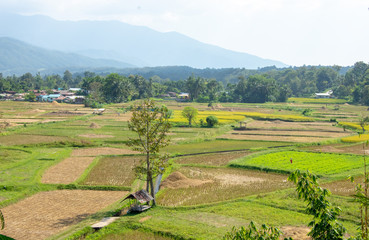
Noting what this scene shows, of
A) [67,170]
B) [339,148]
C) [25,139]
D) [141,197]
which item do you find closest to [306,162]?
[339,148]

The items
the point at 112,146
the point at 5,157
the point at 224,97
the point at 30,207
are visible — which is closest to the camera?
the point at 30,207

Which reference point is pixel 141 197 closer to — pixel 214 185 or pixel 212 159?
pixel 214 185

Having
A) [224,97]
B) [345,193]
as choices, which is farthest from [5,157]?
[224,97]

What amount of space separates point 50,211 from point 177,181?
353 inches

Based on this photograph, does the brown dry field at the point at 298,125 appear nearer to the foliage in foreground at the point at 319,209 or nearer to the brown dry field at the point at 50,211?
the brown dry field at the point at 50,211

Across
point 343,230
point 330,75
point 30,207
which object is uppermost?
point 330,75

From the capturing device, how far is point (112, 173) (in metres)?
27.2

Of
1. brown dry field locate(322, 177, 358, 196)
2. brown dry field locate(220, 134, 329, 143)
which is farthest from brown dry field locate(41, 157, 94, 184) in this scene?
brown dry field locate(220, 134, 329, 143)

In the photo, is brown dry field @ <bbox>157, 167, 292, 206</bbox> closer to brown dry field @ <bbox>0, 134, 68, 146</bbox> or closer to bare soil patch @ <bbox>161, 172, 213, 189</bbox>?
bare soil patch @ <bbox>161, 172, 213, 189</bbox>

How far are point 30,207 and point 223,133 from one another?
32401 mm

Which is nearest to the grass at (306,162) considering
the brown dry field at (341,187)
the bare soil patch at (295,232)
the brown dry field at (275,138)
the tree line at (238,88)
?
the brown dry field at (341,187)

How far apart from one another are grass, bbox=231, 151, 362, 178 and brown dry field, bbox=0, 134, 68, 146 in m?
23.0

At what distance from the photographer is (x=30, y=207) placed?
761 inches

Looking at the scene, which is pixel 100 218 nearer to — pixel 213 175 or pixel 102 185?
pixel 102 185
